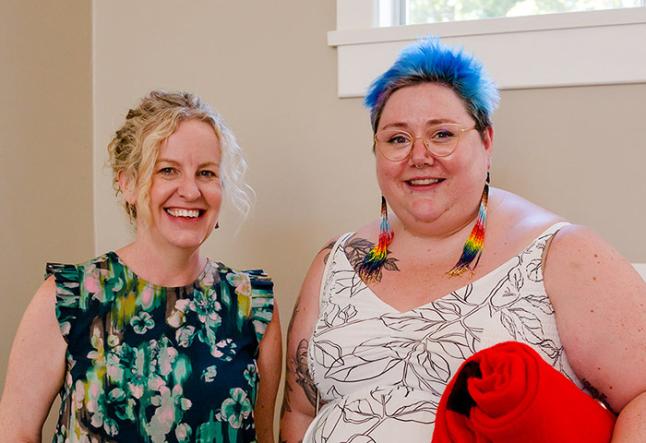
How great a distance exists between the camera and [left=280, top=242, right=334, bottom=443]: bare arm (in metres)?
1.75

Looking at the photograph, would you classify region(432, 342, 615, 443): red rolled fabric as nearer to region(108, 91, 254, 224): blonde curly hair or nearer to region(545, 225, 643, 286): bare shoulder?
region(545, 225, 643, 286): bare shoulder

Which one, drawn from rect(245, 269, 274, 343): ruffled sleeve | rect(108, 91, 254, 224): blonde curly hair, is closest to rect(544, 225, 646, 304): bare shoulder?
rect(245, 269, 274, 343): ruffled sleeve

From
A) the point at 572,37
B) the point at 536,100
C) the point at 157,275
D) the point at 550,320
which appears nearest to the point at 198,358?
the point at 157,275

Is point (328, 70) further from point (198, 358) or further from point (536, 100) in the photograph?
point (198, 358)

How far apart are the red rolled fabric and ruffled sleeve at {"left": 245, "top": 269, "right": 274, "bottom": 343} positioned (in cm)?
53

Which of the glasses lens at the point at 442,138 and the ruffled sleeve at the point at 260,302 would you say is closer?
the glasses lens at the point at 442,138

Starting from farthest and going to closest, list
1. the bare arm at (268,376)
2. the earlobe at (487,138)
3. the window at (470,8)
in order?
1. the window at (470,8)
2. the bare arm at (268,376)
3. the earlobe at (487,138)

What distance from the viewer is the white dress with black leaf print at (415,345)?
4.86 feet

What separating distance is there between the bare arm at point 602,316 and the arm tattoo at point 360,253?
1.11 ft

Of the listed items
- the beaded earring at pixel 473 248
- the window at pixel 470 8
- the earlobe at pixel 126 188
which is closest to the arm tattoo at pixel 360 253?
the beaded earring at pixel 473 248

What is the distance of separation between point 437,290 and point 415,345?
0.40ft

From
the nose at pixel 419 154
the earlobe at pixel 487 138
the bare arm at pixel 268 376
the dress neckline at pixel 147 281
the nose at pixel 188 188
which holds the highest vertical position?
the earlobe at pixel 487 138

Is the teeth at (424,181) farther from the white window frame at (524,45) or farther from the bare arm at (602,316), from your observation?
the white window frame at (524,45)

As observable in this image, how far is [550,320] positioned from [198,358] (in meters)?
0.70
